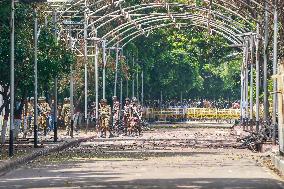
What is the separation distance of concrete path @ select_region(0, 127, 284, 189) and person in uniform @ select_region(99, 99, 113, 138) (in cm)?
1631

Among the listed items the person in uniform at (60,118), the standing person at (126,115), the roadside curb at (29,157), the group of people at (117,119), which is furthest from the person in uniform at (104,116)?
the person in uniform at (60,118)

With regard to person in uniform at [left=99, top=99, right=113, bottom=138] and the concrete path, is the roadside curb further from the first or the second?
person in uniform at [left=99, top=99, right=113, bottom=138]

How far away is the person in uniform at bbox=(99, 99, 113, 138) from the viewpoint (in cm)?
5738

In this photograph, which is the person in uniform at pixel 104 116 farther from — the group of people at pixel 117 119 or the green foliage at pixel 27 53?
the green foliage at pixel 27 53

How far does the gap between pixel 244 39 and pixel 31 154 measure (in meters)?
34.3

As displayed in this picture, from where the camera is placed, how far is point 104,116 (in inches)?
2286

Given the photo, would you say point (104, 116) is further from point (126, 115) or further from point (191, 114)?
point (191, 114)

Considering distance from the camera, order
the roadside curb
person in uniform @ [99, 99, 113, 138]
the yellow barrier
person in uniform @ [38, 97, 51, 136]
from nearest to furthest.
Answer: the roadside curb, person in uniform @ [38, 97, 51, 136], person in uniform @ [99, 99, 113, 138], the yellow barrier

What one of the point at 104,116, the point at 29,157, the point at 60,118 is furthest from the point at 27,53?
the point at 60,118

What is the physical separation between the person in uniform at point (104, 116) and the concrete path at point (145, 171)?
642 inches

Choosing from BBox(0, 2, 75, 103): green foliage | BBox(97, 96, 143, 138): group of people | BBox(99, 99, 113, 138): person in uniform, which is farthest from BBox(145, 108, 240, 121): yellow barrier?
BBox(0, 2, 75, 103): green foliage

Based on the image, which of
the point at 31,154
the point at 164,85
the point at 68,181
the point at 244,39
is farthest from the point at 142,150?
the point at 164,85

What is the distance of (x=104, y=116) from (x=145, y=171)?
2967 centimetres

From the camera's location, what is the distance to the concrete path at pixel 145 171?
24094mm
